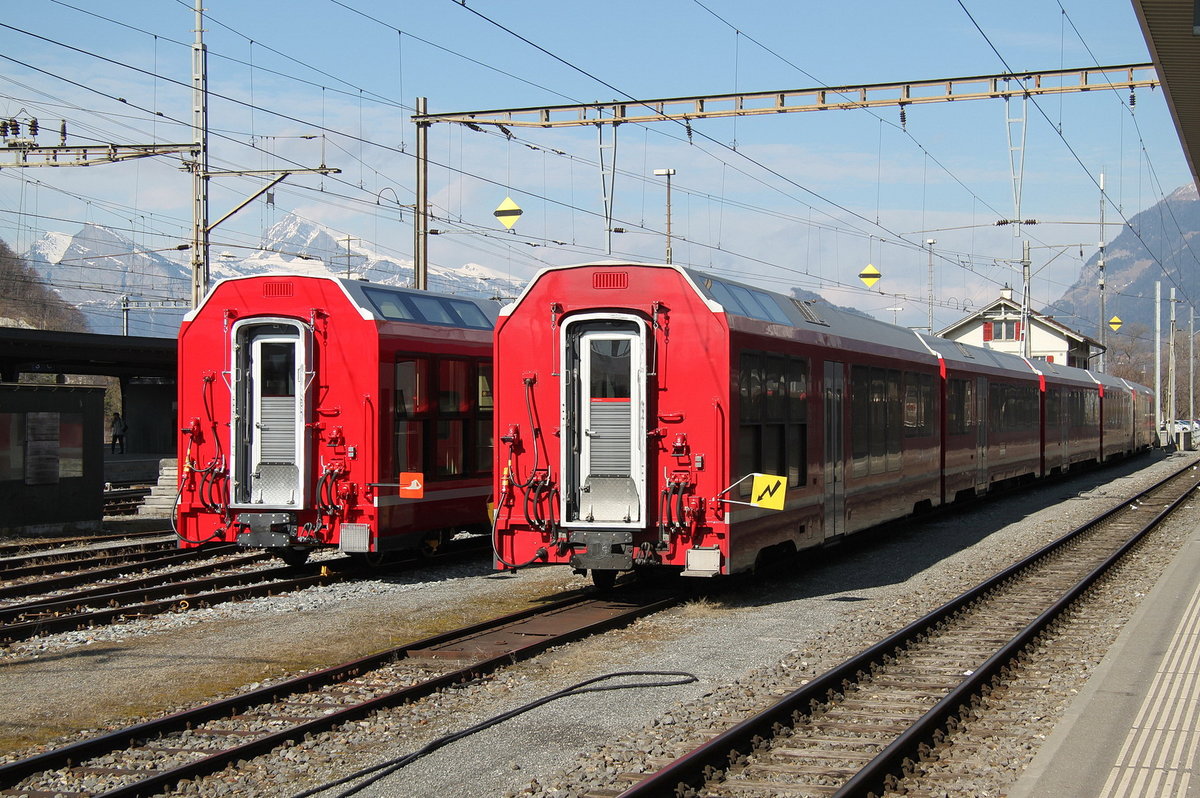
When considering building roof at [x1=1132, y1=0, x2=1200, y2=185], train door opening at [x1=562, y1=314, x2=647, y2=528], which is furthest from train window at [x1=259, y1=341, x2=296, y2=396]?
building roof at [x1=1132, y1=0, x2=1200, y2=185]

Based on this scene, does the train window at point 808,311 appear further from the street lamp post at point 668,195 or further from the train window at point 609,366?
the street lamp post at point 668,195

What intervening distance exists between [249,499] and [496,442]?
10.7 feet

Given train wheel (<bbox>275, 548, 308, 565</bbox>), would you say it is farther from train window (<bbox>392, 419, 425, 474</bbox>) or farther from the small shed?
the small shed

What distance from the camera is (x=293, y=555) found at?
566 inches

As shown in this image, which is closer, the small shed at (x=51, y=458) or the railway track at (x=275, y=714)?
the railway track at (x=275, y=714)

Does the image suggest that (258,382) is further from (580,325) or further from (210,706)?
(210,706)

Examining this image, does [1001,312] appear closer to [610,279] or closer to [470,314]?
[470,314]

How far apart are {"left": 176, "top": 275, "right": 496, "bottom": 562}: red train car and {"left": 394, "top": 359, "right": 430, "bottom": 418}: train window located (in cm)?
2

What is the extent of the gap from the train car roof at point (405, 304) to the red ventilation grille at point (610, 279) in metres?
2.97

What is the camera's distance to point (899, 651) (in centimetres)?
984

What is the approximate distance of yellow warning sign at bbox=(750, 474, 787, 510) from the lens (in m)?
11.6

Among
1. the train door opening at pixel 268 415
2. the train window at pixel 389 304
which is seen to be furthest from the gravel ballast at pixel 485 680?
the train window at pixel 389 304

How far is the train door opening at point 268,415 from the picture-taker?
1341cm

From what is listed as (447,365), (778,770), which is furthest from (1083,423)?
(778,770)
